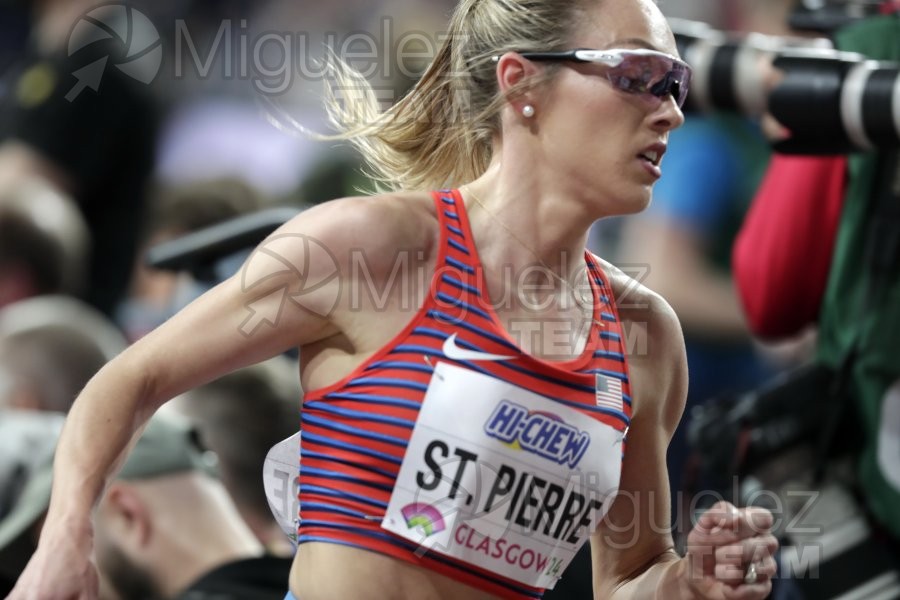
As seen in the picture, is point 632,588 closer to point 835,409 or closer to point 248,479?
point 835,409

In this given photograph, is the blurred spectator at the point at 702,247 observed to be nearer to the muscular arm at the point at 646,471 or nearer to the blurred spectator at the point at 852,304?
the blurred spectator at the point at 852,304

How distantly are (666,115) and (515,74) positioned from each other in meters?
0.28

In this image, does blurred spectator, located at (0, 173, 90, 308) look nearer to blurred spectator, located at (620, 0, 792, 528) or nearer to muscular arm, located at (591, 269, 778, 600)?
blurred spectator, located at (620, 0, 792, 528)

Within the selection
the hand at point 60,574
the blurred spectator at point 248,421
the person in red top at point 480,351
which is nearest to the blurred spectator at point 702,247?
the blurred spectator at point 248,421

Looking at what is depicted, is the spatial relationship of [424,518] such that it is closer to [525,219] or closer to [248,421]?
[525,219]

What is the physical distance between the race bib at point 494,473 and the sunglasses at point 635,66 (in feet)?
1.85

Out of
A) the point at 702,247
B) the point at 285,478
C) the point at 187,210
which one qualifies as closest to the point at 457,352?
the point at 285,478

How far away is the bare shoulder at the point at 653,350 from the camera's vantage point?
9.13ft

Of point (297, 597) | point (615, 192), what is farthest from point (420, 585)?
point (615, 192)

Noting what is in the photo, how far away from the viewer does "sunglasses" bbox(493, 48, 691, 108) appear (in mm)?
2600

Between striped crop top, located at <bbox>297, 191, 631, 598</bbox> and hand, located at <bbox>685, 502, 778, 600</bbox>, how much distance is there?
22cm

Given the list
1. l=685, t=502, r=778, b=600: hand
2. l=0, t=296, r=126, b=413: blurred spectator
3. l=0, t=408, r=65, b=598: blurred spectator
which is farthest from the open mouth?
l=0, t=296, r=126, b=413: blurred spectator

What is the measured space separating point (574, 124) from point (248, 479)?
192 cm

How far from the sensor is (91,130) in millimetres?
5461
